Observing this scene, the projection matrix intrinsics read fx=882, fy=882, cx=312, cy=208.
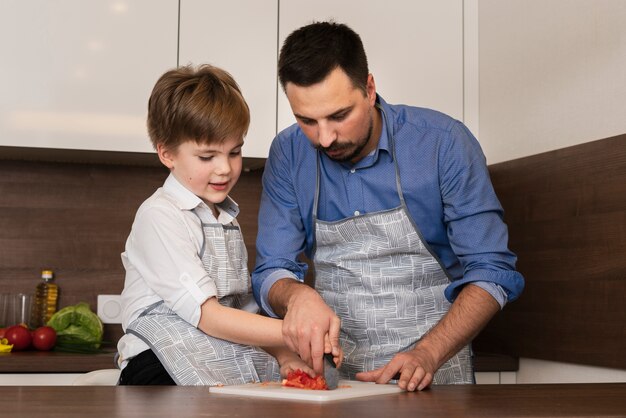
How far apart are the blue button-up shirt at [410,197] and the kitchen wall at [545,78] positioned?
0.41 meters

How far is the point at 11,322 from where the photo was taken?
256 centimetres

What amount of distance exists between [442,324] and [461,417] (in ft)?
1.72

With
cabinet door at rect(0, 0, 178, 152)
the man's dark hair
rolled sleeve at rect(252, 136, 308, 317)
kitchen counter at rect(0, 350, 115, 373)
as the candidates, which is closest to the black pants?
rolled sleeve at rect(252, 136, 308, 317)

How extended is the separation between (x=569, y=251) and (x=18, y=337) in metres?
1.40

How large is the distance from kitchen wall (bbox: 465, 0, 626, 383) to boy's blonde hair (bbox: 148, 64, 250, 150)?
84cm

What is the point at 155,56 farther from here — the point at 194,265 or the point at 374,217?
the point at 194,265

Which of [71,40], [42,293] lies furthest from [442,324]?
[42,293]

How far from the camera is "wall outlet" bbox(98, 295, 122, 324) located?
2.63m

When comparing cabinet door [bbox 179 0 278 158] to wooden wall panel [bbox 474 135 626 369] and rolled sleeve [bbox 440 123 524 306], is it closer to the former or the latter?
wooden wall panel [bbox 474 135 626 369]

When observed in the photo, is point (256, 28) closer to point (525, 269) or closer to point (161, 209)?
point (525, 269)

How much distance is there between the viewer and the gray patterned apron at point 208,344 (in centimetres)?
135

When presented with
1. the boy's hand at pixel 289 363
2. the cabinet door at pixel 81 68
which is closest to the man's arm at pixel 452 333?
the boy's hand at pixel 289 363

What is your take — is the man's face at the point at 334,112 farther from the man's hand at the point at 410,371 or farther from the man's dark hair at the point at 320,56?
the man's hand at the point at 410,371

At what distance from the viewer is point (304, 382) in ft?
3.94
